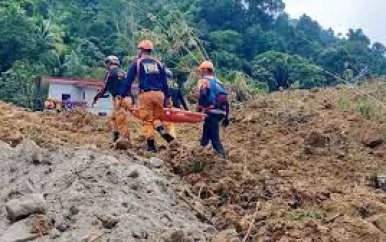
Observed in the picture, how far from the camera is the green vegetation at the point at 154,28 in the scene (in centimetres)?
2622

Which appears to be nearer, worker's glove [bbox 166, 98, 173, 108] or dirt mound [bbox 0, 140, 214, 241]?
dirt mound [bbox 0, 140, 214, 241]

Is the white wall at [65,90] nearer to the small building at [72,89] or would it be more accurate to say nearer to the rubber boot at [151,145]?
the small building at [72,89]

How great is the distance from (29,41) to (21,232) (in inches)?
918

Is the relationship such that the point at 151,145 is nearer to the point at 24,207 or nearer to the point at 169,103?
the point at 169,103

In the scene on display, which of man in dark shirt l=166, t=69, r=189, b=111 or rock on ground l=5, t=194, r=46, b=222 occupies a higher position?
man in dark shirt l=166, t=69, r=189, b=111

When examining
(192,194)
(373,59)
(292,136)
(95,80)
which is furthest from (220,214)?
(373,59)

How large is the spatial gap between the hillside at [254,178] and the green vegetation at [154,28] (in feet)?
32.5

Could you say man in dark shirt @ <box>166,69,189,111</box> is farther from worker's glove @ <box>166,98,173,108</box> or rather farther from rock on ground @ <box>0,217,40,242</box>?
rock on ground @ <box>0,217,40,242</box>

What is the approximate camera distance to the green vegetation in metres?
26.2

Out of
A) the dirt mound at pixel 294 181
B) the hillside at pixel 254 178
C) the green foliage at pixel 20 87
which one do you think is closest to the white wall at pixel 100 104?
the green foliage at pixel 20 87

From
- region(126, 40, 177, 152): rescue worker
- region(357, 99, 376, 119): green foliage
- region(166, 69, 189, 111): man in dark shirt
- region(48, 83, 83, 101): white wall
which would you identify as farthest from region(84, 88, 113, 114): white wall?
region(126, 40, 177, 152): rescue worker

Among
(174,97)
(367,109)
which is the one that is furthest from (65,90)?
(174,97)

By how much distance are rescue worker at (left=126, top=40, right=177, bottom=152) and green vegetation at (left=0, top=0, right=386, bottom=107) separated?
11918 millimetres

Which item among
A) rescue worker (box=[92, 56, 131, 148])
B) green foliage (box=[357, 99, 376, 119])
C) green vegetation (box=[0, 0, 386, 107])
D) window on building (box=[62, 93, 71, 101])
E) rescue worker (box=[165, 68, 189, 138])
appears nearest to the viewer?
rescue worker (box=[92, 56, 131, 148])
